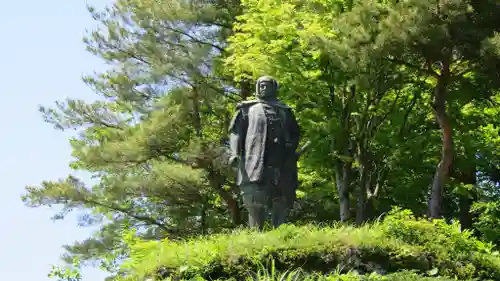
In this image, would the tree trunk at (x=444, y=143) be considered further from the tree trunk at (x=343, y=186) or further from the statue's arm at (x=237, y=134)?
the statue's arm at (x=237, y=134)

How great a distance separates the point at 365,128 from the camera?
2025 cm

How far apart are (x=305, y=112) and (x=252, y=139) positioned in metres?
7.77

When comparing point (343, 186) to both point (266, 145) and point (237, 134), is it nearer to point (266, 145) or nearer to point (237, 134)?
point (237, 134)

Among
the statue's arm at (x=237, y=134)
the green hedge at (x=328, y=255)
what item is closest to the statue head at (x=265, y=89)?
the statue's arm at (x=237, y=134)

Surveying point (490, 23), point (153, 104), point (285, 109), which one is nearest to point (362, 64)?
point (490, 23)

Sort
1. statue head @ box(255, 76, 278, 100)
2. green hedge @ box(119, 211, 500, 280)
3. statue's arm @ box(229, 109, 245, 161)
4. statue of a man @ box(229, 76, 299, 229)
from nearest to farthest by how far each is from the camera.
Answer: green hedge @ box(119, 211, 500, 280)
statue of a man @ box(229, 76, 299, 229)
statue's arm @ box(229, 109, 245, 161)
statue head @ box(255, 76, 278, 100)

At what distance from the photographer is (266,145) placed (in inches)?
501

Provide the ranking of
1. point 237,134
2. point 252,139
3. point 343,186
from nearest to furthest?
1. point 252,139
2. point 237,134
3. point 343,186

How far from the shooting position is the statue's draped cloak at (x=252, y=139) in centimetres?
1268

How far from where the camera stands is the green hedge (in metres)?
11.2

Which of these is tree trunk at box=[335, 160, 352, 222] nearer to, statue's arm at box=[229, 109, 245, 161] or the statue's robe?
the statue's robe

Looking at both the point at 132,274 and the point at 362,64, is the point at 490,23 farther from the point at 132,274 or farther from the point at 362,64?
the point at 132,274

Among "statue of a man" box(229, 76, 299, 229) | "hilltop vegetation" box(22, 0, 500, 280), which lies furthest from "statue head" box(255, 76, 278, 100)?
"hilltop vegetation" box(22, 0, 500, 280)

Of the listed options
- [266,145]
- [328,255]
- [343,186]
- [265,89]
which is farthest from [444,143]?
[328,255]
